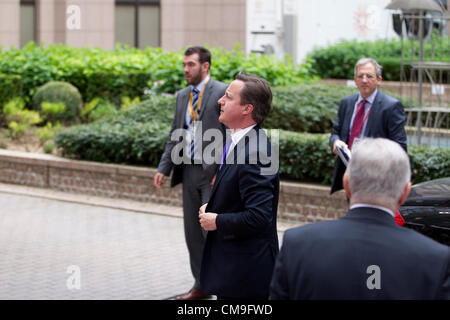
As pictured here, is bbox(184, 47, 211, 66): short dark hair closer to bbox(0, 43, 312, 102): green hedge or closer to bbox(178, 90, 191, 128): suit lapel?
bbox(178, 90, 191, 128): suit lapel

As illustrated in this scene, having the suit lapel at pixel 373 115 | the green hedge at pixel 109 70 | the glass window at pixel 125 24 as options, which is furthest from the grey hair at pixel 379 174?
the glass window at pixel 125 24

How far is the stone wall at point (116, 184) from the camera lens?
957 centimetres

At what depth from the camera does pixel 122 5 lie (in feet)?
83.4

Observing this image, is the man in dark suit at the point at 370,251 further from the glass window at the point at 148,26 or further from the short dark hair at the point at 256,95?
the glass window at the point at 148,26

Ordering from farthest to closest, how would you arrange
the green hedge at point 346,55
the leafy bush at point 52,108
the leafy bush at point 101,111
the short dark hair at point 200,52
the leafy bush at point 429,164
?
1. the green hedge at point 346,55
2. the leafy bush at point 101,111
3. the leafy bush at point 52,108
4. the leafy bush at point 429,164
5. the short dark hair at point 200,52

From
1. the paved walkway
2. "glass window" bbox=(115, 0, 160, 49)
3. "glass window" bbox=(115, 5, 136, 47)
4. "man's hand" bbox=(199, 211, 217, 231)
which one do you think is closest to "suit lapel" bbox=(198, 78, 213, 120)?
the paved walkway

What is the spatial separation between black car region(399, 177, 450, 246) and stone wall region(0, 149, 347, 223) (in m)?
3.72

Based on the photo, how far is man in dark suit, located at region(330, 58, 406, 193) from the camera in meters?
6.90

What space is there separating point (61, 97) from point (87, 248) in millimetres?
7047

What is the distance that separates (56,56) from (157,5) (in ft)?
30.2

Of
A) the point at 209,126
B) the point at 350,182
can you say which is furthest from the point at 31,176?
the point at 350,182

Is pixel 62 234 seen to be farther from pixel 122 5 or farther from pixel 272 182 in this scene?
pixel 122 5

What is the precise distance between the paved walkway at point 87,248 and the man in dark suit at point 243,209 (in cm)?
252
